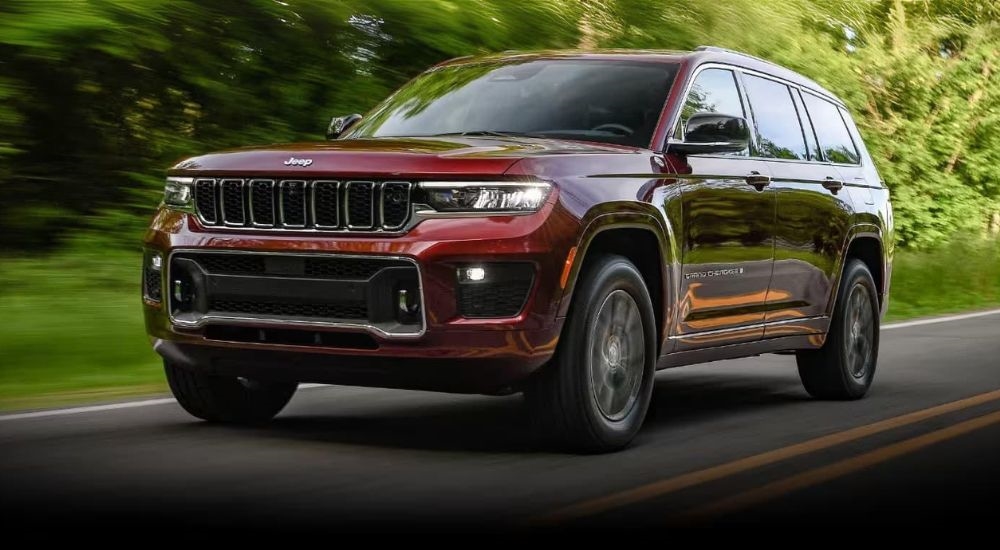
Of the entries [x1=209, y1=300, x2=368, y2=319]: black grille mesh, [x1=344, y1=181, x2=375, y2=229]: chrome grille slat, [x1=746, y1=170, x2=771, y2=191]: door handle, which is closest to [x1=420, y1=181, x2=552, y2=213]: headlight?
[x1=344, y1=181, x2=375, y2=229]: chrome grille slat

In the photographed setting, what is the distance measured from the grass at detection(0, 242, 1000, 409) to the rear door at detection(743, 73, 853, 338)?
3.54 metres

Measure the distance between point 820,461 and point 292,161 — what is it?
2.58m

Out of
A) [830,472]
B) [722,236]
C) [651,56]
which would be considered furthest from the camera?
[651,56]

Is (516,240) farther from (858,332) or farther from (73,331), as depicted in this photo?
(73,331)

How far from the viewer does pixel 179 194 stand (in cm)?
762

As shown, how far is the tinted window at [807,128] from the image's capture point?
10.1 metres

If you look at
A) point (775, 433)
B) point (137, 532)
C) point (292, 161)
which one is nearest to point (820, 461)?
point (775, 433)

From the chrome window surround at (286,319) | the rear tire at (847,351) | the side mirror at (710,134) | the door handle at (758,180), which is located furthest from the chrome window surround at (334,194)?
the rear tire at (847,351)

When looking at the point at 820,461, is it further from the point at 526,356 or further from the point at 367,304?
the point at 367,304

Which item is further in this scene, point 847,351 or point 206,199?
point 847,351

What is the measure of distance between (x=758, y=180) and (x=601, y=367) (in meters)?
1.83

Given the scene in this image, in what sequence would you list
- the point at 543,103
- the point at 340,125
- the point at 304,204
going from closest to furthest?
the point at 304,204, the point at 543,103, the point at 340,125

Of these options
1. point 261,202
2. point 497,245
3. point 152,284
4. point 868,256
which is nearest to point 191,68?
point 868,256

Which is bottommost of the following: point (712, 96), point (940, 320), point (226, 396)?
point (940, 320)
